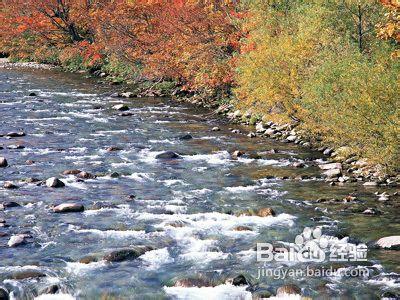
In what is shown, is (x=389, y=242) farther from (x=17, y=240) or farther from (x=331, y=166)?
(x=17, y=240)

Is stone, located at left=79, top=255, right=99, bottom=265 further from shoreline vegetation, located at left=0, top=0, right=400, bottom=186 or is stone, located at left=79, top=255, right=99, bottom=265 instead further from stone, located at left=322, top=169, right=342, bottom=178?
stone, located at left=322, top=169, right=342, bottom=178

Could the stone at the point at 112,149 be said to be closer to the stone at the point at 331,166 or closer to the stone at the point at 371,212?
the stone at the point at 331,166

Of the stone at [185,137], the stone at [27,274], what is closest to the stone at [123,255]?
the stone at [27,274]

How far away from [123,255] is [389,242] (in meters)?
6.03

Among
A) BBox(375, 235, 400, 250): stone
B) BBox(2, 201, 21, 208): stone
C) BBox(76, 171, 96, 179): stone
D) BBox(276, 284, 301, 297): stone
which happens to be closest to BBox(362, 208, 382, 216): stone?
BBox(375, 235, 400, 250): stone

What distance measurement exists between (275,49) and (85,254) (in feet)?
48.1

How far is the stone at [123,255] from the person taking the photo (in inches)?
523

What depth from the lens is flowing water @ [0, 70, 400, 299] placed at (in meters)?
12.1

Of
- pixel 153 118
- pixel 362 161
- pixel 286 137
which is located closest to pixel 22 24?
pixel 153 118

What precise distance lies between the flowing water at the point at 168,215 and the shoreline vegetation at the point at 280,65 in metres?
1.46

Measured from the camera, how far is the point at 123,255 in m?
13.4

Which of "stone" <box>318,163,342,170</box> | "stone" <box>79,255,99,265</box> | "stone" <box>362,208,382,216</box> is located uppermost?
"stone" <box>79,255,99,265</box>

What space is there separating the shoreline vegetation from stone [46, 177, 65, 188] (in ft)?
27.9

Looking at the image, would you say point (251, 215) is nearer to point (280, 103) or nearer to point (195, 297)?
point (195, 297)
